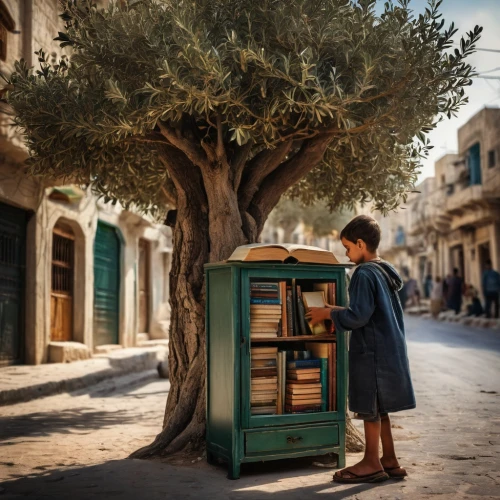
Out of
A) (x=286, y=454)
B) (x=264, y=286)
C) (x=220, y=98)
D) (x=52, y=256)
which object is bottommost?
(x=286, y=454)

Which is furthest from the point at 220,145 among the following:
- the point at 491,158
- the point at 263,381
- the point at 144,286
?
the point at 491,158

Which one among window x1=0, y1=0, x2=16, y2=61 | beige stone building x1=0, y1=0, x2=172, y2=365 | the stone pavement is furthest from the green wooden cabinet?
window x1=0, y1=0, x2=16, y2=61

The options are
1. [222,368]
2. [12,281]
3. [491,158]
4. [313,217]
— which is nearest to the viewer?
[222,368]

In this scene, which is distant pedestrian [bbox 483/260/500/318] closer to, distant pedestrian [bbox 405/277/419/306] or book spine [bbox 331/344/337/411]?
distant pedestrian [bbox 405/277/419/306]

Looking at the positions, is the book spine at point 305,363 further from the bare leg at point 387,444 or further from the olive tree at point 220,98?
the olive tree at point 220,98

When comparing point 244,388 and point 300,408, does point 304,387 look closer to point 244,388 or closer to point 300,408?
point 300,408

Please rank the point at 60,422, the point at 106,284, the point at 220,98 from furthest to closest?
the point at 106,284 → the point at 60,422 → the point at 220,98

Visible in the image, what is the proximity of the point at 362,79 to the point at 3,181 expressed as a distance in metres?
7.41

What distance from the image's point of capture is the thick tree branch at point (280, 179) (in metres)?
Result: 6.27

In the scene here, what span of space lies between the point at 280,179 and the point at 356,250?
1860mm

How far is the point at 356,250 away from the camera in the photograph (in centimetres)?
467

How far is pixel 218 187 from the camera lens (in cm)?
580

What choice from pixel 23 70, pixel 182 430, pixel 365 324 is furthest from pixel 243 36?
pixel 182 430

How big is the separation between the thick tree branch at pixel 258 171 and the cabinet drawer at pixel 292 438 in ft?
7.32
